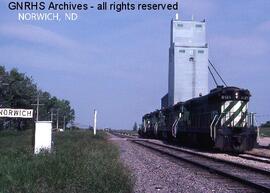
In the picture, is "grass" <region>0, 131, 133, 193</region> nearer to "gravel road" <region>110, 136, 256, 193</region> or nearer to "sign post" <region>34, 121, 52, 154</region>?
"gravel road" <region>110, 136, 256, 193</region>

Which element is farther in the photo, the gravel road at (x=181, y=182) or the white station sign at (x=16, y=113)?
the white station sign at (x=16, y=113)

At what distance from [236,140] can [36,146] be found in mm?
12623

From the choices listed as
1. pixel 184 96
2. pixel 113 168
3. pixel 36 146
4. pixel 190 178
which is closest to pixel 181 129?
pixel 36 146

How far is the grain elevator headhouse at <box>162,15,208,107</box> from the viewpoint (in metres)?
80.2

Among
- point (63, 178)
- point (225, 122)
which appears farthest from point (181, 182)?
point (225, 122)

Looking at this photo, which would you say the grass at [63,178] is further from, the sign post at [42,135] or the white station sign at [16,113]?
the sign post at [42,135]

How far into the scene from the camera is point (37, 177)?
1059cm

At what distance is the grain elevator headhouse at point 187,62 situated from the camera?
80.2 metres

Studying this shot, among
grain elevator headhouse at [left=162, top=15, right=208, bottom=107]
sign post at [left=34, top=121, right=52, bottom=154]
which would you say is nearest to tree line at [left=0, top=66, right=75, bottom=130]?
grain elevator headhouse at [left=162, top=15, right=208, bottom=107]

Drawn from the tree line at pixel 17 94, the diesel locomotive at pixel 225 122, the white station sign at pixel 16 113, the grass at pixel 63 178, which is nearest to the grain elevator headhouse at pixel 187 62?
the tree line at pixel 17 94

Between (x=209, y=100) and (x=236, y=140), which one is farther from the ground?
(x=209, y=100)

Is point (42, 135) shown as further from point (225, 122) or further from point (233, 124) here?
point (233, 124)

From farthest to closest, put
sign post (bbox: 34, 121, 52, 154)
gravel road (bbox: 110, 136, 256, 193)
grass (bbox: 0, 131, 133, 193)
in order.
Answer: sign post (bbox: 34, 121, 52, 154) → gravel road (bbox: 110, 136, 256, 193) → grass (bbox: 0, 131, 133, 193)

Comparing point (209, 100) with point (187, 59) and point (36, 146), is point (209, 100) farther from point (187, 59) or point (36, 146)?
point (187, 59)
